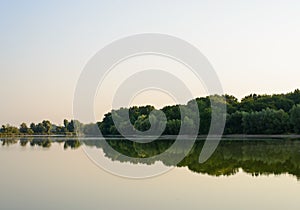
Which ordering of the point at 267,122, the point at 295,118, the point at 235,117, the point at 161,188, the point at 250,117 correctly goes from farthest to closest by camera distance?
the point at 235,117 → the point at 250,117 → the point at 267,122 → the point at 295,118 → the point at 161,188

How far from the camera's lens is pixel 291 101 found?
58.3 metres

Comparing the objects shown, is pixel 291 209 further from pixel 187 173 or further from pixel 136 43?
pixel 136 43

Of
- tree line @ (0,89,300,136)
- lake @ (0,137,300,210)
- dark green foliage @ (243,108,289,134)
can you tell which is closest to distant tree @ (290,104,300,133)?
tree line @ (0,89,300,136)

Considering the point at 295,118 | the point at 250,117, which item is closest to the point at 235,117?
the point at 250,117

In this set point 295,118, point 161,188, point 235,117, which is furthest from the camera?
point 235,117

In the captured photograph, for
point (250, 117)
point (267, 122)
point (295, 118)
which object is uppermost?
point (250, 117)

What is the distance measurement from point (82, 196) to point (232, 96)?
240ft

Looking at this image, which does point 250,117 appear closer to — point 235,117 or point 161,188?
point 235,117

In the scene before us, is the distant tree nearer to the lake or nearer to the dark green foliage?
the dark green foliage

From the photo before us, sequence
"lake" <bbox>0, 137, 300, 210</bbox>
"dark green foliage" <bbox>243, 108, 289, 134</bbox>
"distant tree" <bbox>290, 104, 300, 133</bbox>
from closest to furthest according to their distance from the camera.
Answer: "lake" <bbox>0, 137, 300, 210</bbox> → "distant tree" <bbox>290, 104, 300, 133</bbox> → "dark green foliage" <bbox>243, 108, 289, 134</bbox>

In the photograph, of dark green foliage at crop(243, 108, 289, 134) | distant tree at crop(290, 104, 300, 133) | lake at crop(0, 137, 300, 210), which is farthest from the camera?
dark green foliage at crop(243, 108, 289, 134)

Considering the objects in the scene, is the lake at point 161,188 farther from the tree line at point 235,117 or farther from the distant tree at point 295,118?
the tree line at point 235,117

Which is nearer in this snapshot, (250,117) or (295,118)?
(295,118)

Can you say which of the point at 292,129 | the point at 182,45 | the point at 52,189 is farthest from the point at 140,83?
the point at 292,129
